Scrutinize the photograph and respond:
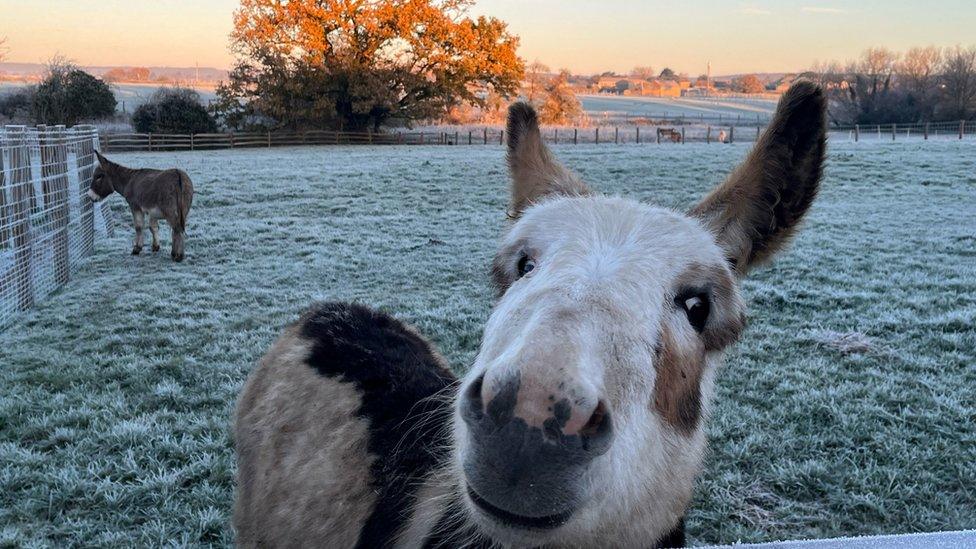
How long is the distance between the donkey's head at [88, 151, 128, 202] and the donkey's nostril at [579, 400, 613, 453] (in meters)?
12.8

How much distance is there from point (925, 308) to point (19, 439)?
9.36 m

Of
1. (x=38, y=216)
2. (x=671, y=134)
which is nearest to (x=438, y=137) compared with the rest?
(x=671, y=134)

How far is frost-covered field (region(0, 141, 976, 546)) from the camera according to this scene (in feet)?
13.1

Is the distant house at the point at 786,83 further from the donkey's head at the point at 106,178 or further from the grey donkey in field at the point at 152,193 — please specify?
the donkey's head at the point at 106,178

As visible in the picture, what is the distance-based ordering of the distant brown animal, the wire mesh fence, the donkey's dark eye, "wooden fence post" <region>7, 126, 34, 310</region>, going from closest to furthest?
the donkey's dark eye < the wire mesh fence < "wooden fence post" <region>7, 126, 34, 310</region> < the distant brown animal

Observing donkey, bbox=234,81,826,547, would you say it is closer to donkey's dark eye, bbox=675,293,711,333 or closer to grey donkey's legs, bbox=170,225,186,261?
donkey's dark eye, bbox=675,293,711,333

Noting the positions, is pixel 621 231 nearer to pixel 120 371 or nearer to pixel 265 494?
pixel 265 494

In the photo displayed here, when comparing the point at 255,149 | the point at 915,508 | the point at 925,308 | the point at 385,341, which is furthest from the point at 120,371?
the point at 255,149

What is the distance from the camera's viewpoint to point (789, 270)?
10016 mm

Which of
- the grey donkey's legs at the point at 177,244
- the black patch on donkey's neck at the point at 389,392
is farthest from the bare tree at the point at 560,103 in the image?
the black patch on donkey's neck at the point at 389,392

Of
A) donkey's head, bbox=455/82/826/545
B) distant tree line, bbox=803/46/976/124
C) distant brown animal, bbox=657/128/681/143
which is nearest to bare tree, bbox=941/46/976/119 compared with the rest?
distant tree line, bbox=803/46/976/124

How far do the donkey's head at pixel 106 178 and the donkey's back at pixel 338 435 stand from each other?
1058 centimetres

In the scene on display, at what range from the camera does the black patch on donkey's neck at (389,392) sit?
7.61ft

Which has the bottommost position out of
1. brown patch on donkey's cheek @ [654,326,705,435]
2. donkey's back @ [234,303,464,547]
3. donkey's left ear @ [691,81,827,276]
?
donkey's back @ [234,303,464,547]
